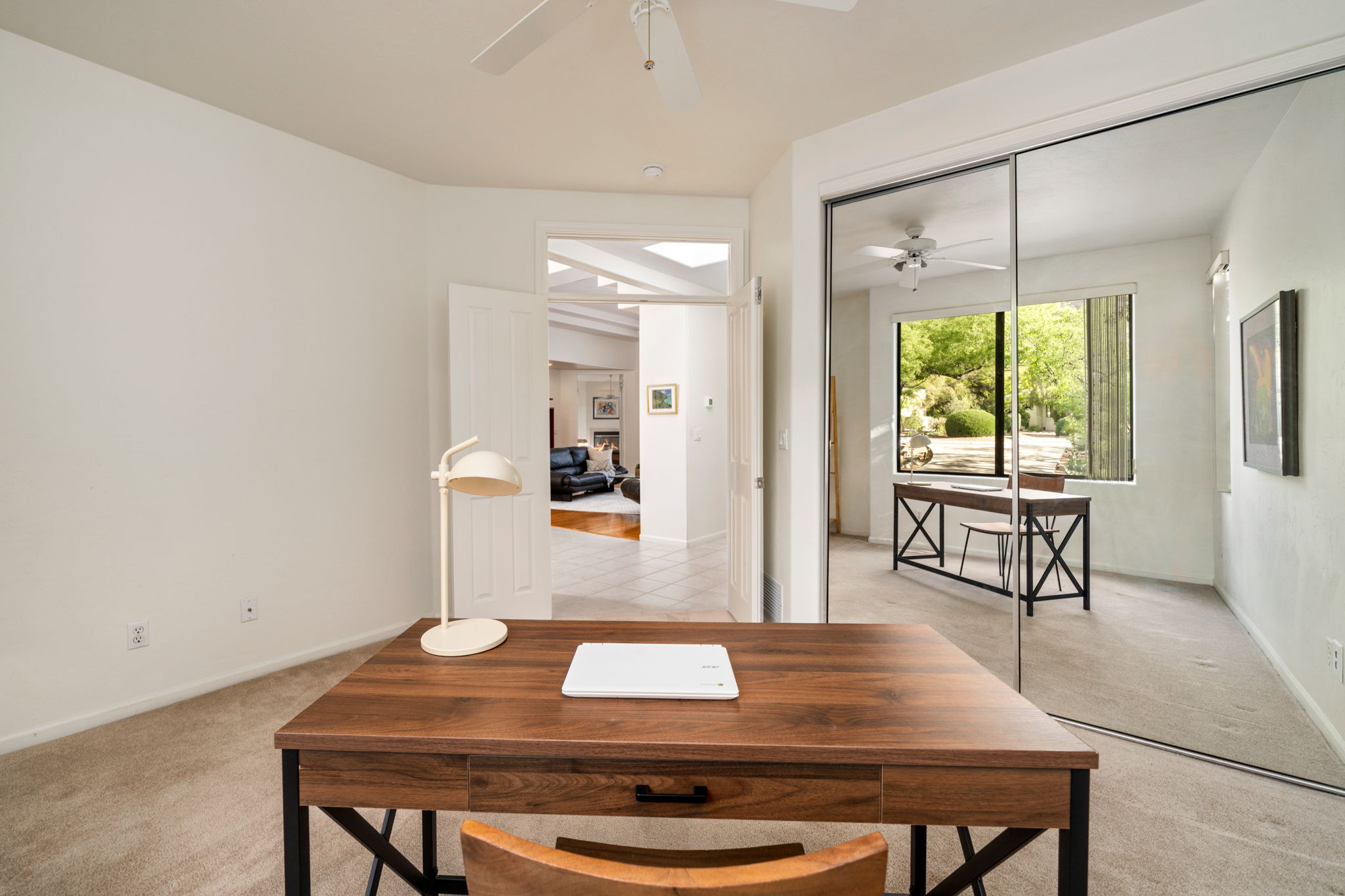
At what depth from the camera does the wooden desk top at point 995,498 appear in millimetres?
2342

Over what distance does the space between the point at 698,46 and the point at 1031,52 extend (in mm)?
1324

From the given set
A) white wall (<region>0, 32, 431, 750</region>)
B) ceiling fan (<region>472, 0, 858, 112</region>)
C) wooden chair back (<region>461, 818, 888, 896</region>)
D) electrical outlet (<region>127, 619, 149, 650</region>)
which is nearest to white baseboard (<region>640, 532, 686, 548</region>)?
white wall (<region>0, 32, 431, 750</region>)

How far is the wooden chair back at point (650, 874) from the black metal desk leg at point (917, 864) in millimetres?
956

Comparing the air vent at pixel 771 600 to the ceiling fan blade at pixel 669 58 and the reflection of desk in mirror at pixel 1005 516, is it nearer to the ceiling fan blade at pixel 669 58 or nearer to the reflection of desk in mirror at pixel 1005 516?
the reflection of desk in mirror at pixel 1005 516

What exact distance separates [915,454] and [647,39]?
80.4 inches

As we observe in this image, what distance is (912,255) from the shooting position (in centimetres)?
274

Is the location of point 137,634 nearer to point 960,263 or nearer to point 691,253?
point 960,263

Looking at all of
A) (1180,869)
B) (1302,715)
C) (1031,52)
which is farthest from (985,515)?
(1031,52)

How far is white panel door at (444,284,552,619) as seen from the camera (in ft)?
10.7

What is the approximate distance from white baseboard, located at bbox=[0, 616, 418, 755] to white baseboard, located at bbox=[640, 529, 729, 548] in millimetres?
3037

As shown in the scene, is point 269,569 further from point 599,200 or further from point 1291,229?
point 1291,229

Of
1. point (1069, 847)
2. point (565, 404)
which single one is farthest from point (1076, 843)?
point (565, 404)

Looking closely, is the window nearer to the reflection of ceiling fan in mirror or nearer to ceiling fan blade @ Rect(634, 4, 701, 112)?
the reflection of ceiling fan in mirror

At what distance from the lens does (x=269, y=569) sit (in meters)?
2.81
